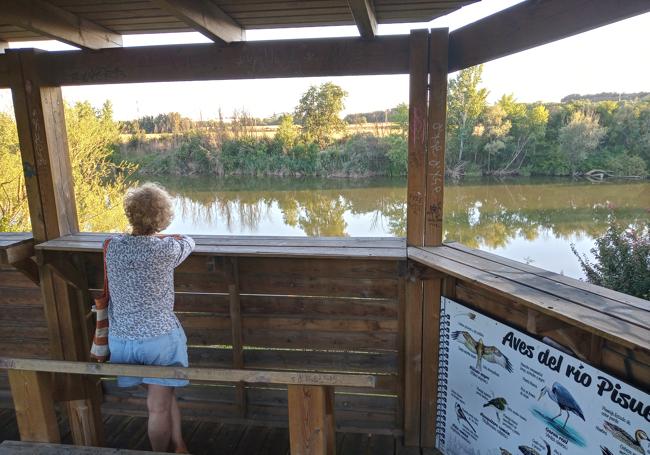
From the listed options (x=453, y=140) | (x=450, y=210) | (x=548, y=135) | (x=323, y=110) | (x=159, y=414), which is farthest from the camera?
(x=450, y=210)

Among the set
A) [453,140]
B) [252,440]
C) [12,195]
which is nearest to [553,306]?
→ [252,440]

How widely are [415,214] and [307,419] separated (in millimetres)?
1172

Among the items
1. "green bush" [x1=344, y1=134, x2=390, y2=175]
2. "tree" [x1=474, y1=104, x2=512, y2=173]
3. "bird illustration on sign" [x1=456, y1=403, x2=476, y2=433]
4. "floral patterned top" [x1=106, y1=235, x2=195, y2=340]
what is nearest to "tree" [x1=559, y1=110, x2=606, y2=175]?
"tree" [x1=474, y1=104, x2=512, y2=173]

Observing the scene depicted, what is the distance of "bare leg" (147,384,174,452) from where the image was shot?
73.9 inches

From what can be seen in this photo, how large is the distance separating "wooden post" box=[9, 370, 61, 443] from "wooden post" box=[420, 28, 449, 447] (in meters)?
1.74

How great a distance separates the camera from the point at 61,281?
2715 mm

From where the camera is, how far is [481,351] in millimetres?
2061

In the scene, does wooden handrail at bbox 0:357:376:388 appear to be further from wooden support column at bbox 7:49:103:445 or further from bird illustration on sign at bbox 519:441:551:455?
bird illustration on sign at bbox 519:441:551:455

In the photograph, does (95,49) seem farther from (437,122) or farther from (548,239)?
(548,239)

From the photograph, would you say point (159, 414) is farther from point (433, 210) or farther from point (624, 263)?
point (624, 263)

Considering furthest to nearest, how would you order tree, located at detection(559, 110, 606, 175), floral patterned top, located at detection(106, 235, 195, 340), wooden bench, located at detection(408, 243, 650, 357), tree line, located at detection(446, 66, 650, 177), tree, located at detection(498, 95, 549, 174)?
1. tree, located at detection(498, 95, 549, 174)
2. tree, located at detection(559, 110, 606, 175)
3. tree line, located at detection(446, 66, 650, 177)
4. floral patterned top, located at detection(106, 235, 195, 340)
5. wooden bench, located at detection(408, 243, 650, 357)

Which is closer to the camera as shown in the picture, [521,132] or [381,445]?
[381,445]

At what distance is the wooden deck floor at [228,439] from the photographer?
2.47 m

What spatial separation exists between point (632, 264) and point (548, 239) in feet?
17.9
